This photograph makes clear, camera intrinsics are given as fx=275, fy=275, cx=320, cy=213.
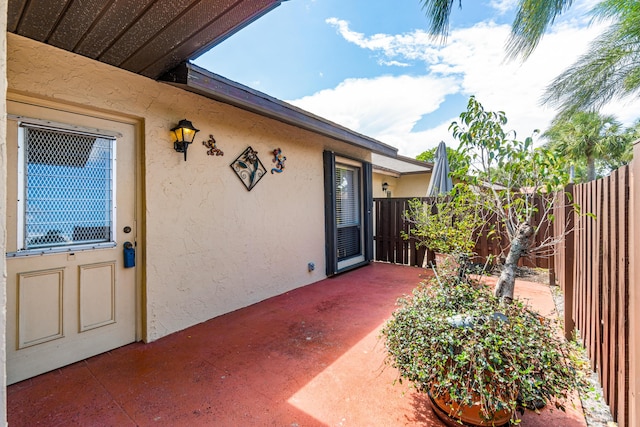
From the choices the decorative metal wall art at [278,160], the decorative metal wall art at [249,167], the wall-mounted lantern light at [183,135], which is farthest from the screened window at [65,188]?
the decorative metal wall art at [278,160]

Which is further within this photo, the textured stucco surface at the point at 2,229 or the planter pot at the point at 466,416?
the planter pot at the point at 466,416

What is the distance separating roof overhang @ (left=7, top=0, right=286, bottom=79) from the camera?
6.27 feet

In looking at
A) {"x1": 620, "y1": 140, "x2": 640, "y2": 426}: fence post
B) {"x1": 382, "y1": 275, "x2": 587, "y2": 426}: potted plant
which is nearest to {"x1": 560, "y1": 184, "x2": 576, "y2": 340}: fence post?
{"x1": 382, "y1": 275, "x2": 587, "y2": 426}: potted plant

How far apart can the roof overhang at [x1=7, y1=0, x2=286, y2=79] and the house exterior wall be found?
8.26 metres

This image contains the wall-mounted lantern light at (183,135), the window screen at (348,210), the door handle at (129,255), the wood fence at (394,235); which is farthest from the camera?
the wood fence at (394,235)

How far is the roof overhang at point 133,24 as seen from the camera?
1.91 meters

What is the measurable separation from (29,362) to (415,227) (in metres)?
6.24

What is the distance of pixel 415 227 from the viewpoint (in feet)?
20.9

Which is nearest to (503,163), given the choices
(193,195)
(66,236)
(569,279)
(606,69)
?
(569,279)

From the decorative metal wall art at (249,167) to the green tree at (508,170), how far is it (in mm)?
2676

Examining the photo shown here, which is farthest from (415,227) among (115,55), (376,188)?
(115,55)

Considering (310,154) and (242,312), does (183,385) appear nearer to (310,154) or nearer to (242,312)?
(242,312)

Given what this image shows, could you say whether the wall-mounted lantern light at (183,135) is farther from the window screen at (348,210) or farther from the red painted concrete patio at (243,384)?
the window screen at (348,210)

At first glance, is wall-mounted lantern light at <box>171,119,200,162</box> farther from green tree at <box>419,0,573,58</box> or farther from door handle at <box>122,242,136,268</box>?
green tree at <box>419,0,573,58</box>
